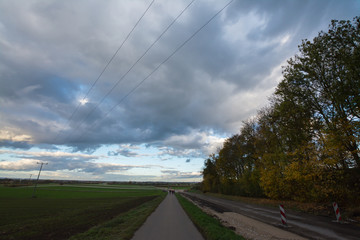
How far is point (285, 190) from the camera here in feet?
79.0

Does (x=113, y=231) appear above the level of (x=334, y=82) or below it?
below

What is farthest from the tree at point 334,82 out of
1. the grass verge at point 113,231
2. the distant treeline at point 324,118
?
the grass verge at point 113,231

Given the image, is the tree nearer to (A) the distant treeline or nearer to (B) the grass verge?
(A) the distant treeline

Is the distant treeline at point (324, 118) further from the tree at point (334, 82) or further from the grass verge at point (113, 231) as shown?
the grass verge at point (113, 231)

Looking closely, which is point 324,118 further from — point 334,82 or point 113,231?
Answer: point 113,231

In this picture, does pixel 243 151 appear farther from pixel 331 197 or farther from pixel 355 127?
pixel 355 127

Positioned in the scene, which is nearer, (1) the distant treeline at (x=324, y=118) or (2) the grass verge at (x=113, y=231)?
(2) the grass verge at (x=113, y=231)

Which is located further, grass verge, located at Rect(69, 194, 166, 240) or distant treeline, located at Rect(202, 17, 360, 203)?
distant treeline, located at Rect(202, 17, 360, 203)

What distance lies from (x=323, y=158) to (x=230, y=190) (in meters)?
35.9

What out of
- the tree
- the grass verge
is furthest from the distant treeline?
the grass verge

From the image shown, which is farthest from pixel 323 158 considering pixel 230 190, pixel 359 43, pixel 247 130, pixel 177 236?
pixel 230 190

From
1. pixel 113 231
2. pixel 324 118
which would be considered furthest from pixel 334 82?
pixel 113 231

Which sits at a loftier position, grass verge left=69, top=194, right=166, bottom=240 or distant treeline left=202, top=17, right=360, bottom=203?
distant treeline left=202, top=17, right=360, bottom=203

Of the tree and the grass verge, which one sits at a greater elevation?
the tree
